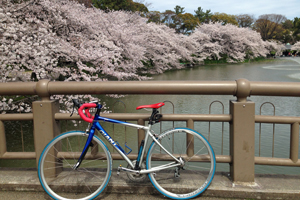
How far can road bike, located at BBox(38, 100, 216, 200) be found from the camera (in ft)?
8.29

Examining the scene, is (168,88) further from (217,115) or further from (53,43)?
(53,43)

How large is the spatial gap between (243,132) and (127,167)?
1.21m

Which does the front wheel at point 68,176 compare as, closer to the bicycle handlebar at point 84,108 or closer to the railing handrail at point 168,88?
the bicycle handlebar at point 84,108

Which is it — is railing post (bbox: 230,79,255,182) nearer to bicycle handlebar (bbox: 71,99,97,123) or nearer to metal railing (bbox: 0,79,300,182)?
metal railing (bbox: 0,79,300,182)

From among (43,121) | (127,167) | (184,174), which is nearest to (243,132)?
(184,174)

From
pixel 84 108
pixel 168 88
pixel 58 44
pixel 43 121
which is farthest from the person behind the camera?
pixel 58 44

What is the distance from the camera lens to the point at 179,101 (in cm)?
1098

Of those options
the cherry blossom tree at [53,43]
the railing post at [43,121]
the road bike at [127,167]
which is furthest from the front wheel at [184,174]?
the cherry blossom tree at [53,43]

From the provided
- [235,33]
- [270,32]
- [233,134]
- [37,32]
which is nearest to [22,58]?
[37,32]

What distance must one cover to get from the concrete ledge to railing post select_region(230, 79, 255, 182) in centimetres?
15

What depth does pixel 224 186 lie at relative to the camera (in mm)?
2668

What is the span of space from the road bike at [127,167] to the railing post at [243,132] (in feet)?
0.96

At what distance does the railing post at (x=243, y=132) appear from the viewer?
2.60 metres

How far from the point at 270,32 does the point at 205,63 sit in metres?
45.8
